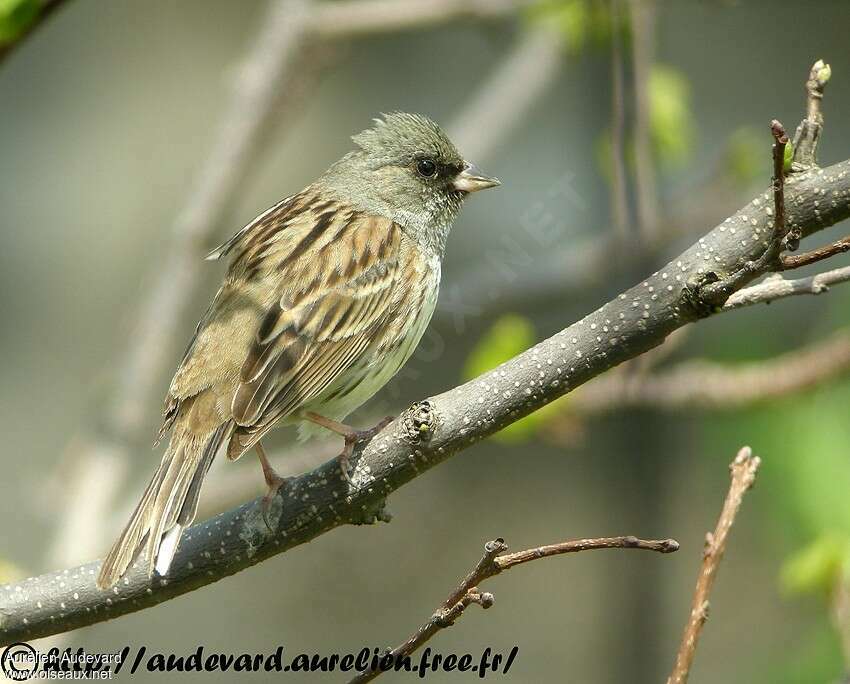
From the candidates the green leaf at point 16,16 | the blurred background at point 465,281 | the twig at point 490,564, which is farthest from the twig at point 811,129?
the blurred background at point 465,281

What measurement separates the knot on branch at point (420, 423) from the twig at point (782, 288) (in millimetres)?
564

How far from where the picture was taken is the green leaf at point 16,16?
8.41ft

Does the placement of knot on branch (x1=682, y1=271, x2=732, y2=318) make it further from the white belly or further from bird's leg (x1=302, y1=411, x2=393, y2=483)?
the white belly

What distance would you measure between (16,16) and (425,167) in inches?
55.6

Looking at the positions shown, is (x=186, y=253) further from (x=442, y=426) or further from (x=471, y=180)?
(x=442, y=426)

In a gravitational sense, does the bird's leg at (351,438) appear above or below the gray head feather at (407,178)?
below

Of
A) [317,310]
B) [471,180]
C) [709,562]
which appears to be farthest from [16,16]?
[709,562]

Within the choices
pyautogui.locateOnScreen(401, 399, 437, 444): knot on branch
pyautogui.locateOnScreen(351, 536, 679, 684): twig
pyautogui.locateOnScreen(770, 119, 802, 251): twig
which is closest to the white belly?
pyautogui.locateOnScreen(401, 399, 437, 444): knot on branch

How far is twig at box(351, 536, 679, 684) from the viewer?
1913 mm

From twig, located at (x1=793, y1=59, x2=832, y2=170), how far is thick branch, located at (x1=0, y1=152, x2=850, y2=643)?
0.11ft

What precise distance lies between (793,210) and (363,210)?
1.76 m

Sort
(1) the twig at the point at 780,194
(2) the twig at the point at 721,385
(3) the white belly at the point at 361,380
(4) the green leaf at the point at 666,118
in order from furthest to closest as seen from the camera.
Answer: (4) the green leaf at the point at 666,118 < (2) the twig at the point at 721,385 < (3) the white belly at the point at 361,380 < (1) the twig at the point at 780,194

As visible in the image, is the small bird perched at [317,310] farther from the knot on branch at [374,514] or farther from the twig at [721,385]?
the twig at [721,385]

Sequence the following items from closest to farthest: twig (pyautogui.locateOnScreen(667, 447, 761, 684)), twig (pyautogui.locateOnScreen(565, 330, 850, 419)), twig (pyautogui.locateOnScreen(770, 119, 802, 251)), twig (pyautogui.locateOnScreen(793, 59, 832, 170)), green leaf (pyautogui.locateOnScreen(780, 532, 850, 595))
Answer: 1. twig (pyautogui.locateOnScreen(770, 119, 802, 251))
2. twig (pyautogui.locateOnScreen(667, 447, 761, 684))
3. twig (pyautogui.locateOnScreen(793, 59, 832, 170))
4. green leaf (pyautogui.locateOnScreen(780, 532, 850, 595))
5. twig (pyautogui.locateOnScreen(565, 330, 850, 419))
